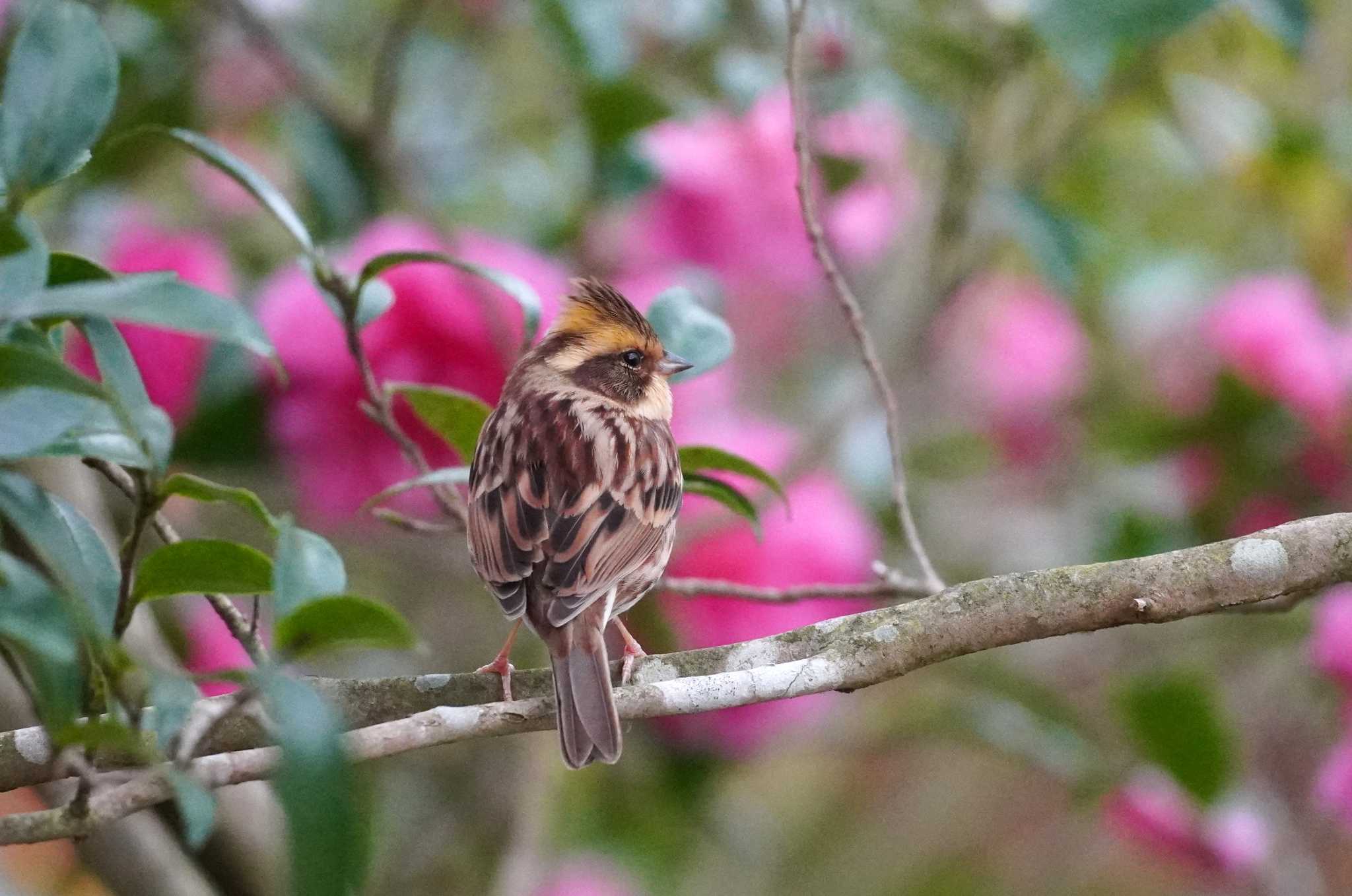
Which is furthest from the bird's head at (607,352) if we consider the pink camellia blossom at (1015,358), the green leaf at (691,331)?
the pink camellia blossom at (1015,358)

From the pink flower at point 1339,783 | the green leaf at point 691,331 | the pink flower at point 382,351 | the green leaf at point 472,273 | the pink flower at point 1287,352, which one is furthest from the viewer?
the pink flower at point 1287,352

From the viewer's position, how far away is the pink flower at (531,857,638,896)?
3.33 m

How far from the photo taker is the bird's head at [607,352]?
264 cm

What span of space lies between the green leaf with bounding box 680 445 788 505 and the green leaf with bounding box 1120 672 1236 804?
122 centimetres

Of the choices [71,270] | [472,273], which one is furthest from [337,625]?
[472,273]

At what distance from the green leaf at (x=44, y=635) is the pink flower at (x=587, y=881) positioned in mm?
2236

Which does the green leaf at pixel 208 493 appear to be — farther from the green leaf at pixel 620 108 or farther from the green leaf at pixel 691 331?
the green leaf at pixel 620 108

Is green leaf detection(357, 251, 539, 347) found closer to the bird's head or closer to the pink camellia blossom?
the bird's head

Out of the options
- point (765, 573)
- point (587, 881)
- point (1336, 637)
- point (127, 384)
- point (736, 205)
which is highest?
point (127, 384)

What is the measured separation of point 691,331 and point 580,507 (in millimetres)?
370

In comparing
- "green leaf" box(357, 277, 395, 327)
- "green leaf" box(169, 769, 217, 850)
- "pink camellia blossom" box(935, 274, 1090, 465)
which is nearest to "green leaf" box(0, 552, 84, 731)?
"green leaf" box(169, 769, 217, 850)

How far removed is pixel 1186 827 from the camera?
3.17 metres

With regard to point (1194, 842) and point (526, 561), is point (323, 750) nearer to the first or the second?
point (526, 561)

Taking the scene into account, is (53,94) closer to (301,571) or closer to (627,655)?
(301,571)
